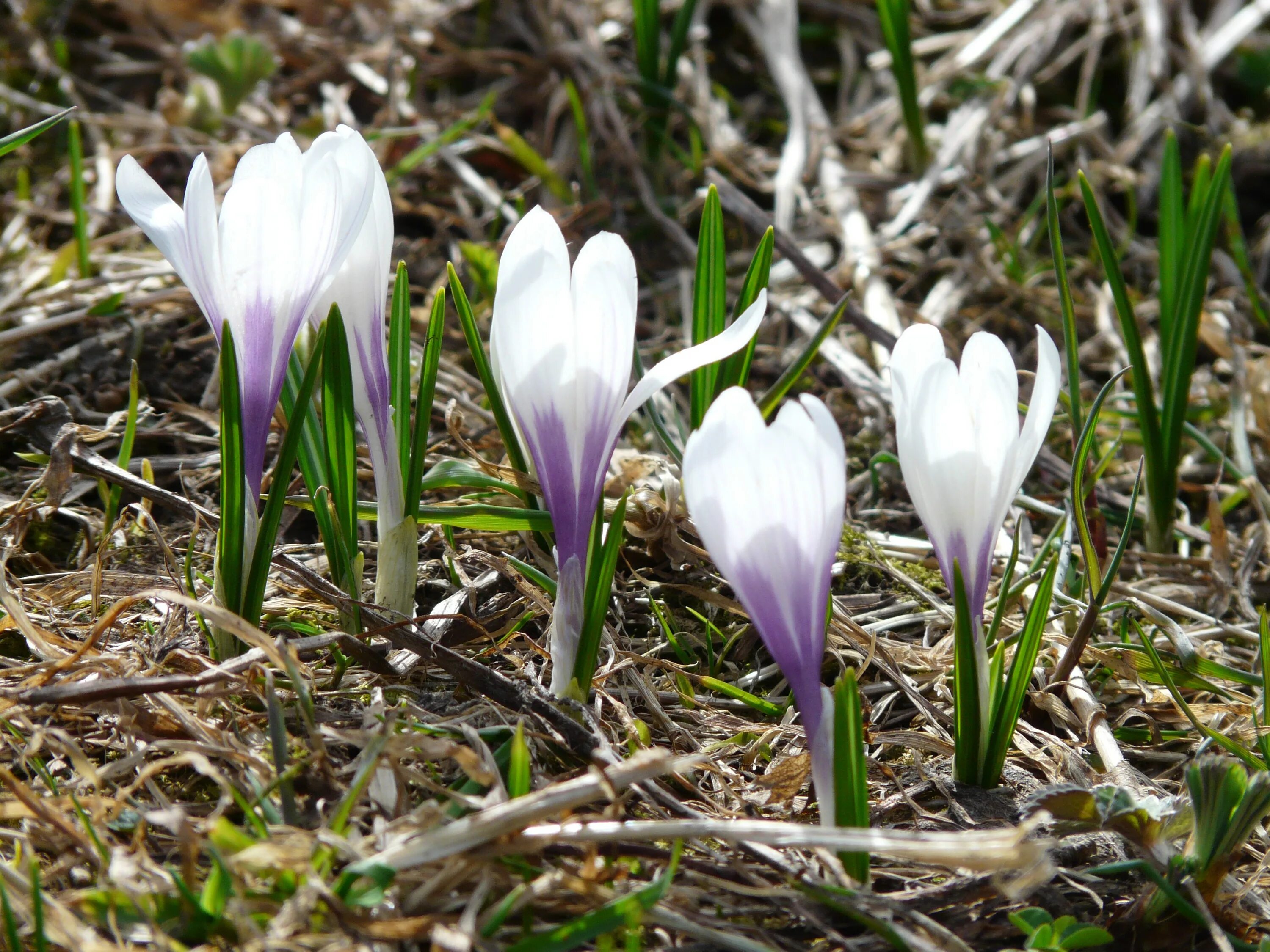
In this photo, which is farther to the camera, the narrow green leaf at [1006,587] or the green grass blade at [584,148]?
the green grass blade at [584,148]

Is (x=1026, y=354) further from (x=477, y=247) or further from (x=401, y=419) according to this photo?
(x=401, y=419)

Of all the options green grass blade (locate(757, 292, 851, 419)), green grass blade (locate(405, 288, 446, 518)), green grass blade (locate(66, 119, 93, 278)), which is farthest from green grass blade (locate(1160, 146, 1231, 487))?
green grass blade (locate(66, 119, 93, 278))

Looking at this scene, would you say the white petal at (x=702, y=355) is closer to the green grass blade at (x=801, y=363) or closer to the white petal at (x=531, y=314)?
the white petal at (x=531, y=314)

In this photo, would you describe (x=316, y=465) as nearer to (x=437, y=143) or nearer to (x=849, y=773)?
Answer: (x=849, y=773)

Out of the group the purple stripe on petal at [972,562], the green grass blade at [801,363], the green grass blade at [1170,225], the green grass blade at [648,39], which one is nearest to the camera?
the purple stripe on petal at [972,562]

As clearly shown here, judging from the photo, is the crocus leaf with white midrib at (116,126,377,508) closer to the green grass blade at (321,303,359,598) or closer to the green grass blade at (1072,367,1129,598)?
the green grass blade at (321,303,359,598)

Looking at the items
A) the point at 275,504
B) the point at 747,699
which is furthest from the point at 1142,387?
the point at 275,504

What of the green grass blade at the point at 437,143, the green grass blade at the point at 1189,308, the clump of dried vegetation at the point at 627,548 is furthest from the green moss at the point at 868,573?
the green grass blade at the point at 437,143
